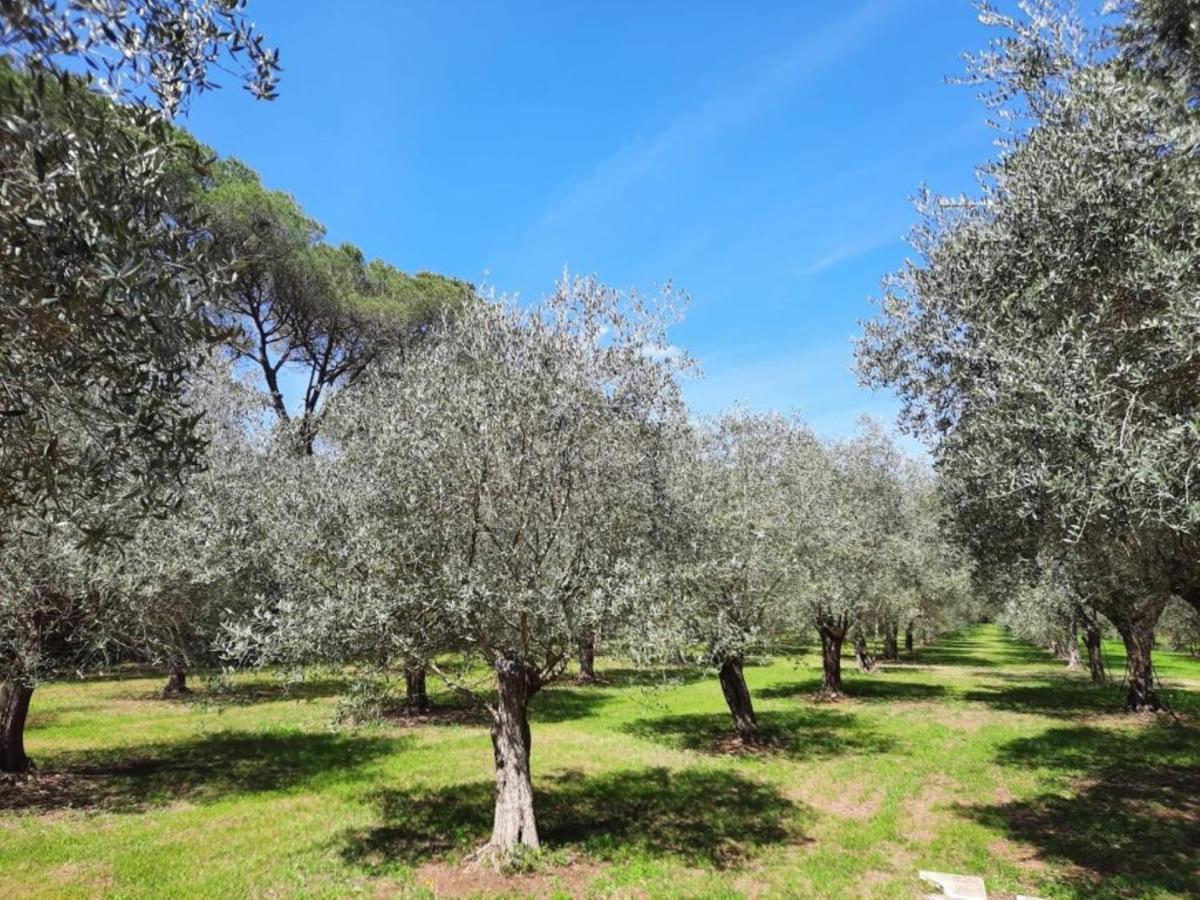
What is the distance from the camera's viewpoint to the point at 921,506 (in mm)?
44562

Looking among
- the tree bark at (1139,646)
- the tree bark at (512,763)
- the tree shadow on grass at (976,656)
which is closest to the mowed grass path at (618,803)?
the tree bark at (512,763)

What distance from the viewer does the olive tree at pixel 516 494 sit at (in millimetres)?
12820

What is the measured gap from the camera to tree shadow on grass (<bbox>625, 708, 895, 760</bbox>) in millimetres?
24359

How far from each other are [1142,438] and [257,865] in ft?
54.9

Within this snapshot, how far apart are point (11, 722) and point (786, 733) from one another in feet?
82.1

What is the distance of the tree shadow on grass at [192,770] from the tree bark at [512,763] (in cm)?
789

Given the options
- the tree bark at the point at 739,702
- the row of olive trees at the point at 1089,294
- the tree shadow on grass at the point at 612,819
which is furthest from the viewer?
the tree bark at the point at 739,702

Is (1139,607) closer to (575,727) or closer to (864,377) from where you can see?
(864,377)

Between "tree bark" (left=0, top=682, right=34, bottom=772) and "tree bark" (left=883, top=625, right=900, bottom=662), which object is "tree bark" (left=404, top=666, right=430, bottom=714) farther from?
"tree bark" (left=883, top=625, right=900, bottom=662)

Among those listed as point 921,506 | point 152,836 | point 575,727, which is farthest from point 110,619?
point 921,506

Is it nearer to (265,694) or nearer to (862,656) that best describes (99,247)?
(265,694)

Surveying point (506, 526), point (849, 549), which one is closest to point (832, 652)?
point (849, 549)

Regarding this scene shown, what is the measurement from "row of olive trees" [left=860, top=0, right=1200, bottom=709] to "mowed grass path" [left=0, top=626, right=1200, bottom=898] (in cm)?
787

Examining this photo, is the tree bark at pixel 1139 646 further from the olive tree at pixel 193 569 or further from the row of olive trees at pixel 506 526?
the olive tree at pixel 193 569
